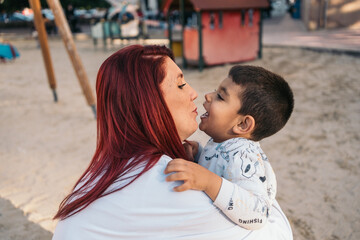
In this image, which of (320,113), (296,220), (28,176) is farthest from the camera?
(320,113)

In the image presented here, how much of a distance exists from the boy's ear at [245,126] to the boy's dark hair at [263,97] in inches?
0.9

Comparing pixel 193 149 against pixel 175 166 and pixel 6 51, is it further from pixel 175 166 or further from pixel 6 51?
pixel 6 51

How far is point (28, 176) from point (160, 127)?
3.16 metres

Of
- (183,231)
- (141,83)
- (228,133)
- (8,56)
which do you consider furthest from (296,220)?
(8,56)

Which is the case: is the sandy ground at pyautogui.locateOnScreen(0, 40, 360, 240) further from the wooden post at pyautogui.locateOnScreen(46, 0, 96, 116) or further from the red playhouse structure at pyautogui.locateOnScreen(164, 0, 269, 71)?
the wooden post at pyautogui.locateOnScreen(46, 0, 96, 116)

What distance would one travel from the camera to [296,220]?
294 centimetres

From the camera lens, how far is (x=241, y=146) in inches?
55.3

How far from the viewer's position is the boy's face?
5.08 feet

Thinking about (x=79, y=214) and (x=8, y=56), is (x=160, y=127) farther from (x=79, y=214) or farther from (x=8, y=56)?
(x=8, y=56)

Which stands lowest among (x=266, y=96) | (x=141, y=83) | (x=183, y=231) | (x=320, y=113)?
(x=320, y=113)

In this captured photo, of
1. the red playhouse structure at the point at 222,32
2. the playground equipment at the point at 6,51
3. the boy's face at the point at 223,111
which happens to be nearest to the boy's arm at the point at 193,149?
the boy's face at the point at 223,111

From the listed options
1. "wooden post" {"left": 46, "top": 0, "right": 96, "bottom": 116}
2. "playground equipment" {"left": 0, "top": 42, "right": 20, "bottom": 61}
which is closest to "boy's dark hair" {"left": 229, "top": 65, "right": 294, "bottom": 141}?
"wooden post" {"left": 46, "top": 0, "right": 96, "bottom": 116}

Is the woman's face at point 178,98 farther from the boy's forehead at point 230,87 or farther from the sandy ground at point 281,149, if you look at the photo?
the sandy ground at point 281,149

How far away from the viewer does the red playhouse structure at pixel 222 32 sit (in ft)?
27.9
